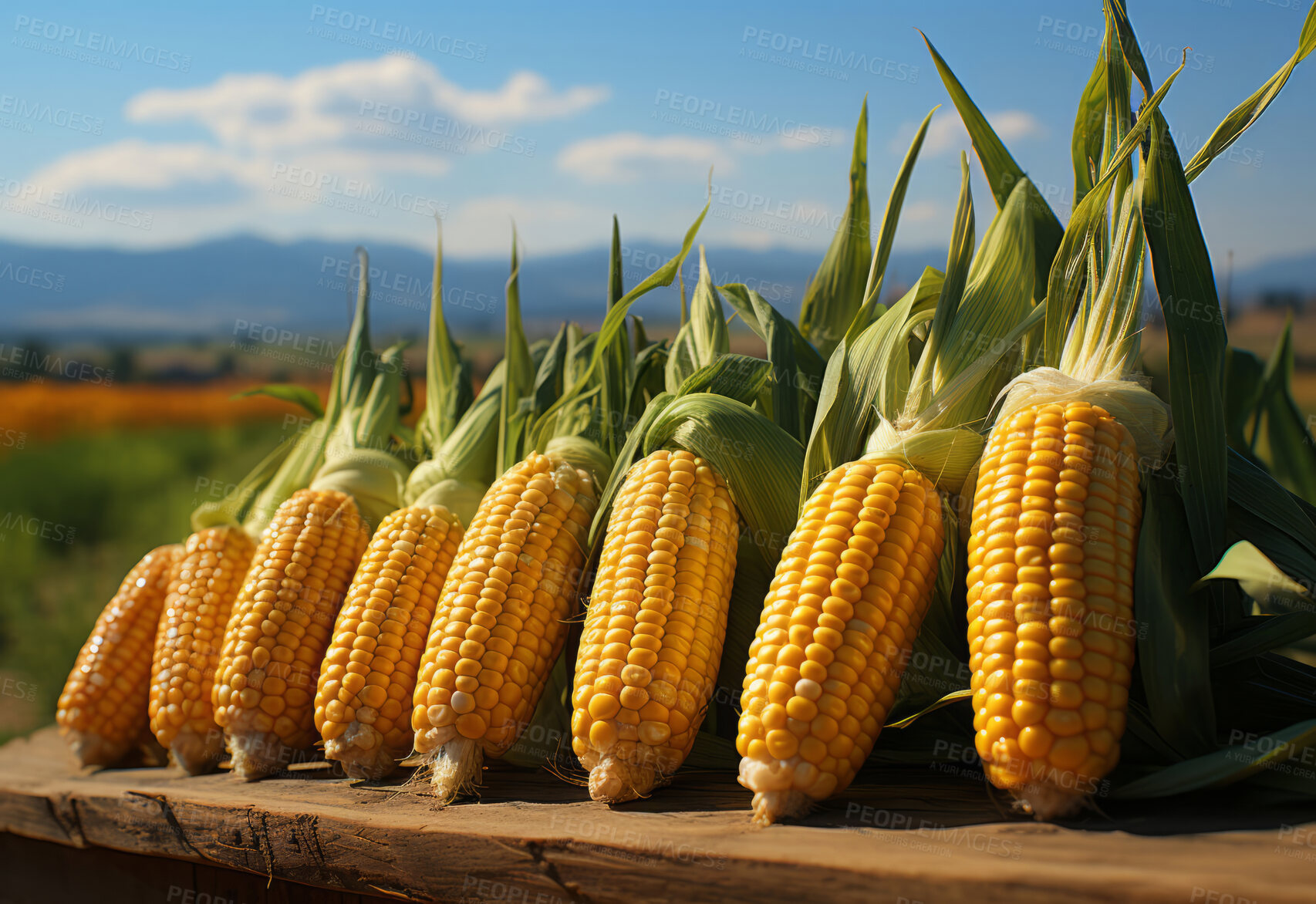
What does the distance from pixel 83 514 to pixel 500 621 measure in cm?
522

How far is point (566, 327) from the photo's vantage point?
2225 millimetres

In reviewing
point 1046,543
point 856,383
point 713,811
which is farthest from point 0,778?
point 1046,543

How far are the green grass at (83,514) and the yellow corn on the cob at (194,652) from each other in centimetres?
306

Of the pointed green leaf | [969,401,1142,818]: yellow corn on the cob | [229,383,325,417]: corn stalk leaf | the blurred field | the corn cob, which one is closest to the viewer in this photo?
[969,401,1142,818]: yellow corn on the cob

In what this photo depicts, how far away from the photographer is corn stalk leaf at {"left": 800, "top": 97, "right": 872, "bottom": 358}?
1.87 meters

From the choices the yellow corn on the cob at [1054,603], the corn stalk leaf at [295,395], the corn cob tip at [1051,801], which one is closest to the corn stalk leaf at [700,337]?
the yellow corn on the cob at [1054,603]

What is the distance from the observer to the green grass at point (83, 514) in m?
4.90

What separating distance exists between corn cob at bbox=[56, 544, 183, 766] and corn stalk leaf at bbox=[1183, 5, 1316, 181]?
104 inches

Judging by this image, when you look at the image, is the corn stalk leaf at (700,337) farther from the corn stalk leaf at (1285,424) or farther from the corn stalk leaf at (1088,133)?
the corn stalk leaf at (1285,424)

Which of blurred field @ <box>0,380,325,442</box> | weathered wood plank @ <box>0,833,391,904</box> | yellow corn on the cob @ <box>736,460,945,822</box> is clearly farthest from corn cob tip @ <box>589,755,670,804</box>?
blurred field @ <box>0,380,325,442</box>

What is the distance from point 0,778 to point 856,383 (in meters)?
2.52

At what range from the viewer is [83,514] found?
5129 millimetres

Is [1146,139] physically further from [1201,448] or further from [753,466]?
[753,466]

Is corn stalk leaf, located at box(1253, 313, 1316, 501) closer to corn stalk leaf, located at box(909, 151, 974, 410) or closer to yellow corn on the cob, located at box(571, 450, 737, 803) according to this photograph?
corn stalk leaf, located at box(909, 151, 974, 410)
